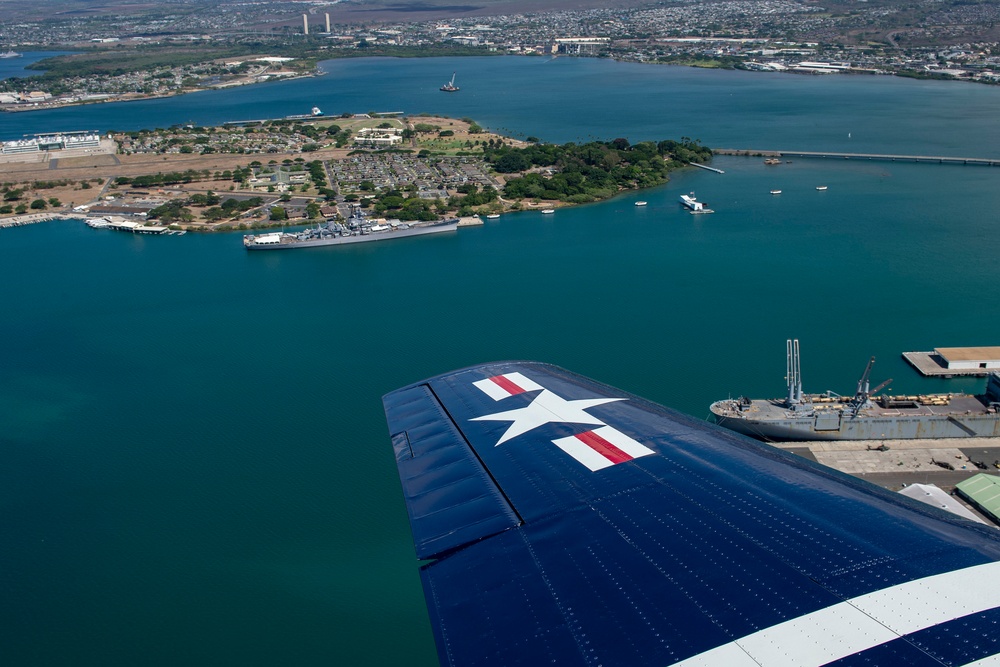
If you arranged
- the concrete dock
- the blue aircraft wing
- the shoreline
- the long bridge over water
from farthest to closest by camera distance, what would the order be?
the shoreline < the long bridge over water < the concrete dock < the blue aircraft wing

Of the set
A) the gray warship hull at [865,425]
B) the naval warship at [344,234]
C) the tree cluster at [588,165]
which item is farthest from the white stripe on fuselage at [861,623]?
the tree cluster at [588,165]

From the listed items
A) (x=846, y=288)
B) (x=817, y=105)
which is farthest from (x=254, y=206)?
(x=817, y=105)

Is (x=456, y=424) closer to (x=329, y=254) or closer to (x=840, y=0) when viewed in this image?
(x=329, y=254)

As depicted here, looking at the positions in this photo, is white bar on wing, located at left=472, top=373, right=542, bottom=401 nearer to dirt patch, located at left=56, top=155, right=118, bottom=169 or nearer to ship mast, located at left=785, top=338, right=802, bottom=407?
ship mast, located at left=785, top=338, right=802, bottom=407

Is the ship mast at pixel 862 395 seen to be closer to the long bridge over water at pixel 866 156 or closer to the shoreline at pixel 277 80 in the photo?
the long bridge over water at pixel 866 156

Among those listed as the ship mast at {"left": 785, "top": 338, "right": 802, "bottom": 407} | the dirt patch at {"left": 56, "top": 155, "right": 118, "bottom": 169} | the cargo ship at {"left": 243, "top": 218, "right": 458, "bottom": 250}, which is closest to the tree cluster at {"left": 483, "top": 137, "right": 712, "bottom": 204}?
the cargo ship at {"left": 243, "top": 218, "right": 458, "bottom": 250}

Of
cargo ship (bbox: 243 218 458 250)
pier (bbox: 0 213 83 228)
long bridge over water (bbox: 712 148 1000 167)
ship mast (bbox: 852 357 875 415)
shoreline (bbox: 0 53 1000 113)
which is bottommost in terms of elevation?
ship mast (bbox: 852 357 875 415)

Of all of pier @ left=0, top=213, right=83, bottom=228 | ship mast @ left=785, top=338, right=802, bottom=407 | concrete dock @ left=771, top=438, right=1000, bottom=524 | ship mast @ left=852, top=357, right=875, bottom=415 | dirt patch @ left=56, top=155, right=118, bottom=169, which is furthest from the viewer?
dirt patch @ left=56, top=155, right=118, bottom=169
